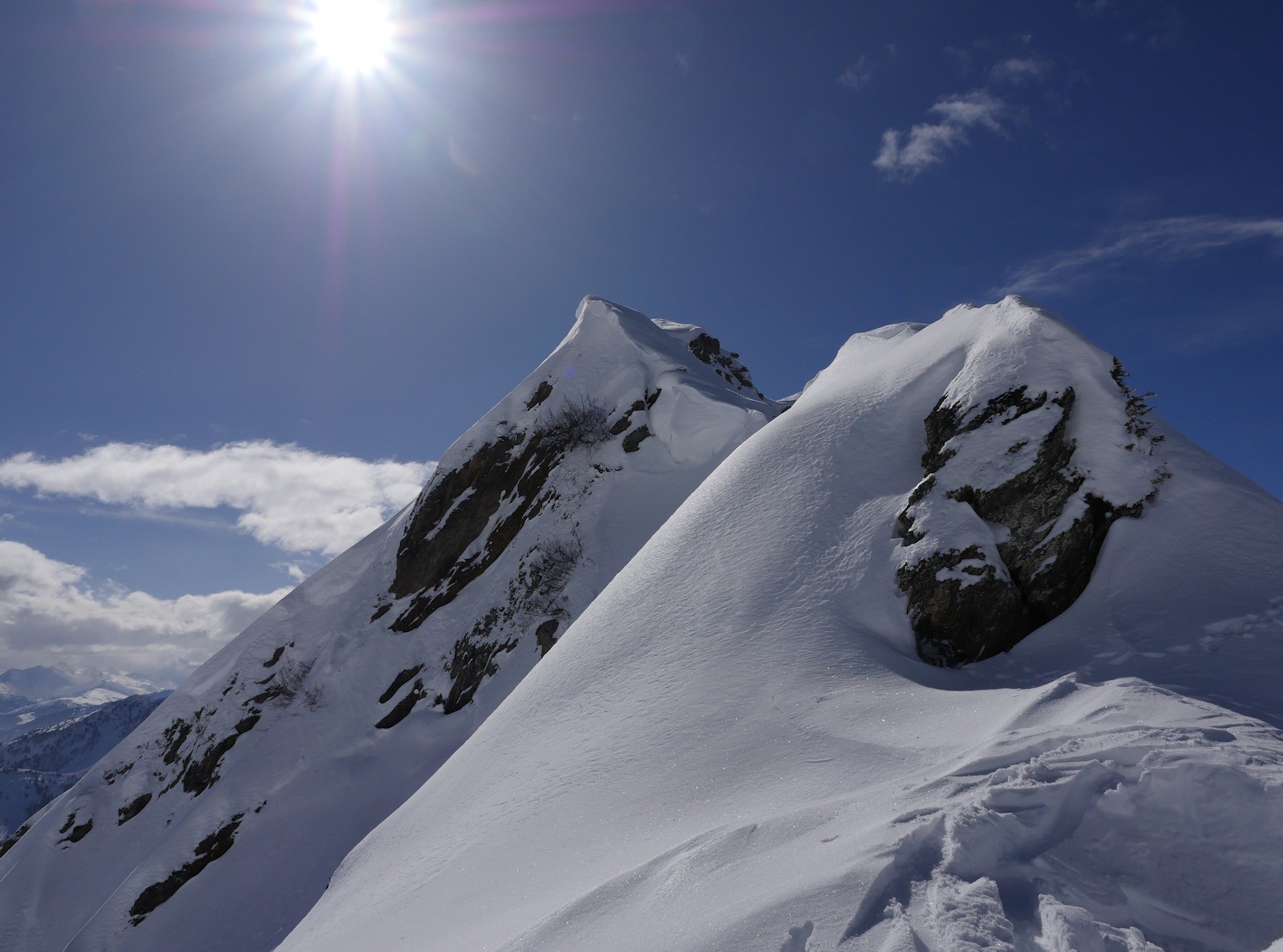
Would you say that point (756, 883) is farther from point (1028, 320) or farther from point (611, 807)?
point (1028, 320)

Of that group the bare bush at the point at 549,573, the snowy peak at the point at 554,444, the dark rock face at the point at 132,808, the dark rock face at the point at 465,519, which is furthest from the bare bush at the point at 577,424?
the dark rock face at the point at 132,808

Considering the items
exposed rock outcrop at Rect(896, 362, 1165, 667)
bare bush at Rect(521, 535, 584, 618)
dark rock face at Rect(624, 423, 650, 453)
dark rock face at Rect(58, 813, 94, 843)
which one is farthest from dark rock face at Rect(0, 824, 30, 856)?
exposed rock outcrop at Rect(896, 362, 1165, 667)

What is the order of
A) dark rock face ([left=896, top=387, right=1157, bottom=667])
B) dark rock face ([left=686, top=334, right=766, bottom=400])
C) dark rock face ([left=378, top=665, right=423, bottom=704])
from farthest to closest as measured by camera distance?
dark rock face ([left=686, top=334, right=766, bottom=400]), dark rock face ([left=378, top=665, right=423, bottom=704]), dark rock face ([left=896, top=387, right=1157, bottom=667])

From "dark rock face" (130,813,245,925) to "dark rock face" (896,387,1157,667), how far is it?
21076mm

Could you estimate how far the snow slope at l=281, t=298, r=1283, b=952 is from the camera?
3.92 metres

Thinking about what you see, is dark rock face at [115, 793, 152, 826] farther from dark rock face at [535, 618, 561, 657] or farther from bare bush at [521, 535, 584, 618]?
A: dark rock face at [535, 618, 561, 657]

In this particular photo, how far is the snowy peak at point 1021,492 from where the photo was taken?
9.12 m

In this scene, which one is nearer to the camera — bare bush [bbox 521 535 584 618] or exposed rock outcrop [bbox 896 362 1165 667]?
exposed rock outcrop [bbox 896 362 1165 667]

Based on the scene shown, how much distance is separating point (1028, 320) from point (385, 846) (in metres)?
14.9

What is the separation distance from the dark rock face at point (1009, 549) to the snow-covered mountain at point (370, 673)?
11485 millimetres

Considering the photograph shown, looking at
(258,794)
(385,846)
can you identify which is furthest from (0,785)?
(385,846)

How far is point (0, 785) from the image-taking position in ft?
623

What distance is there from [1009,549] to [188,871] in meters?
23.8

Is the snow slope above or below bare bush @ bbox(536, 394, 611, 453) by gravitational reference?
below
